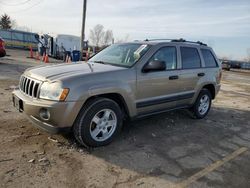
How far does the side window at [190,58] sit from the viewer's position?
5883mm

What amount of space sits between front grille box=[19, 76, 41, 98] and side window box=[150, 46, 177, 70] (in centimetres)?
223

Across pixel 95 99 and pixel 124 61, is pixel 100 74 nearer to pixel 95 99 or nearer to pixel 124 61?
pixel 95 99

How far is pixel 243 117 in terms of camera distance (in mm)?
7504

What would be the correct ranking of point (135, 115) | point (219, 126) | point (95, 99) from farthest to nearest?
point (219, 126), point (135, 115), point (95, 99)

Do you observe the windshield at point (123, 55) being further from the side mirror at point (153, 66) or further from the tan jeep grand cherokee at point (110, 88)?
the side mirror at point (153, 66)

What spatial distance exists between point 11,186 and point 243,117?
6.40 meters

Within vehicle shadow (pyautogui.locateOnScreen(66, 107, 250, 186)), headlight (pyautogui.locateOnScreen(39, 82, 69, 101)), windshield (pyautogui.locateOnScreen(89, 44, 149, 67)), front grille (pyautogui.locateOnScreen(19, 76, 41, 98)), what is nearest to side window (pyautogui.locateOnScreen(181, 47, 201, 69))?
windshield (pyautogui.locateOnScreen(89, 44, 149, 67))

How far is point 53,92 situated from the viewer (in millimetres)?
3861

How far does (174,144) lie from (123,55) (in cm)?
196

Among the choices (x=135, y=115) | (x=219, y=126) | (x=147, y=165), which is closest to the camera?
(x=147, y=165)

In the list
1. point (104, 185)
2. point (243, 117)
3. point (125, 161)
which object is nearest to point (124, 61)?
point (125, 161)

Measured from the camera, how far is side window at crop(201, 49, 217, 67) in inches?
262

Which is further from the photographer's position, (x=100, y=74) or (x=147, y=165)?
(x=100, y=74)

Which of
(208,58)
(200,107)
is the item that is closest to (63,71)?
(200,107)
